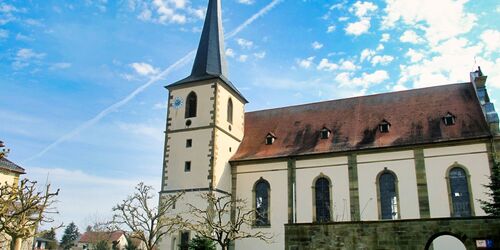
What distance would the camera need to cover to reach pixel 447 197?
1014 inches

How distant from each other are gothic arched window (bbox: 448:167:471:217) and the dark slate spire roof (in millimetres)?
17697

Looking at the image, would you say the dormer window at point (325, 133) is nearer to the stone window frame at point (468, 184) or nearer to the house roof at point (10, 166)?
the stone window frame at point (468, 184)

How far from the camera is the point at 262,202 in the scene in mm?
31047

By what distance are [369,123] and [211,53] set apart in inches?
559

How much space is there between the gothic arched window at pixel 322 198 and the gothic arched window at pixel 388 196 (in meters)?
3.43

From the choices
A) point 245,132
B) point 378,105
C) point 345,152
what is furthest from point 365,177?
point 245,132

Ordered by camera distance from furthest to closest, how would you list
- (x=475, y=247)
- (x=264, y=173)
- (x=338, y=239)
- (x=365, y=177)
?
1. (x=264, y=173)
2. (x=365, y=177)
3. (x=338, y=239)
4. (x=475, y=247)

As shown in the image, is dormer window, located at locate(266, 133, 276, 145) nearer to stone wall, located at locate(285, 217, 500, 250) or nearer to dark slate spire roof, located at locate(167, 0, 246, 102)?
dark slate spire roof, located at locate(167, 0, 246, 102)

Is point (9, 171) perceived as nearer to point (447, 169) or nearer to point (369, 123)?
point (369, 123)

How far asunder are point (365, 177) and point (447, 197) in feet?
16.1

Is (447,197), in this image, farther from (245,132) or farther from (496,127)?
(245,132)

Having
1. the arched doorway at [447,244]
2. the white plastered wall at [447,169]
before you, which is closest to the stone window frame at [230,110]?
the white plastered wall at [447,169]

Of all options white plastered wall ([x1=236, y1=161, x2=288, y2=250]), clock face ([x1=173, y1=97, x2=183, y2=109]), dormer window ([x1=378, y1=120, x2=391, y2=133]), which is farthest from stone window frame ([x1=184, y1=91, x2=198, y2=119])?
dormer window ([x1=378, y1=120, x2=391, y2=133])

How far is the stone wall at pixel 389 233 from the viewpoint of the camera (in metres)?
15.0
